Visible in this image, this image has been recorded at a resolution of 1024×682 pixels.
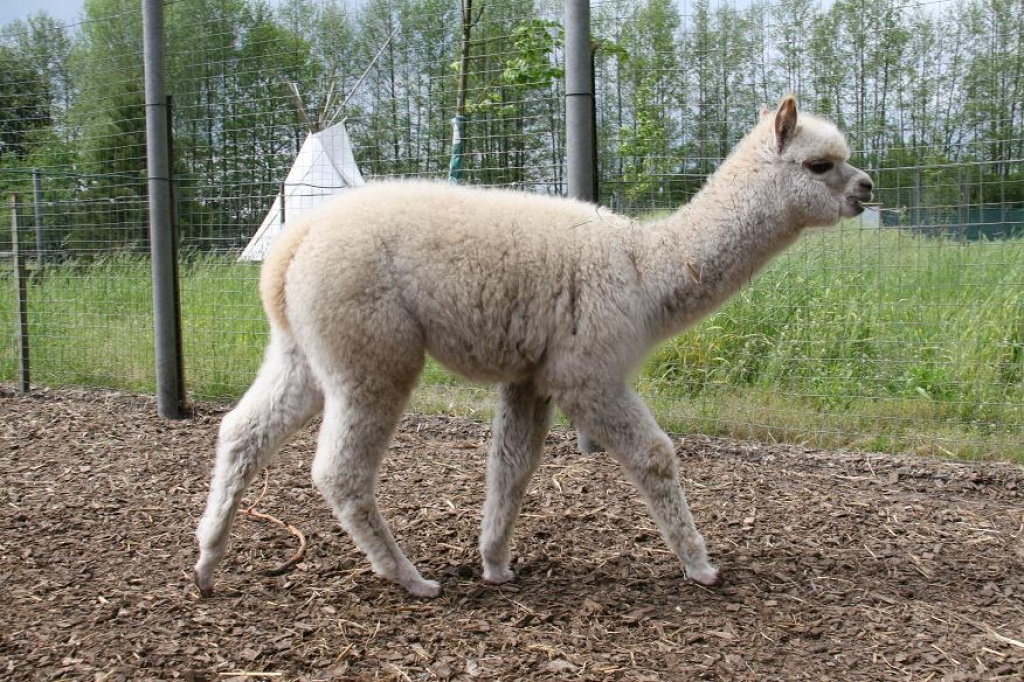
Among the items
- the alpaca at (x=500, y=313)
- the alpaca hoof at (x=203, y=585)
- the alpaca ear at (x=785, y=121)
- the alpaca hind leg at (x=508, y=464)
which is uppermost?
the alpaca ear at (x=785, y=121)

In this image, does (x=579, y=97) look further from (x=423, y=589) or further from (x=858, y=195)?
(x=423, y=589)

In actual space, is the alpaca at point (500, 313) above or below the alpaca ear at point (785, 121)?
below

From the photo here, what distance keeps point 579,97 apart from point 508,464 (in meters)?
2.79

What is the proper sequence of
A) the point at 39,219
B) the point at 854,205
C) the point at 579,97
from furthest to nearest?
1. the point at 39,219
2. the point at 579,97
3. the point at 854,205

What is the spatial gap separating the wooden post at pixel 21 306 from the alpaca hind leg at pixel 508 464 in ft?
21.1

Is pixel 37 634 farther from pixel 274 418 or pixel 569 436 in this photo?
pixel 569 436

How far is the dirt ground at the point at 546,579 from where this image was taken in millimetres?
3496

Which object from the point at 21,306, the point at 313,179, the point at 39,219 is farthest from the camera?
the point at 39,219

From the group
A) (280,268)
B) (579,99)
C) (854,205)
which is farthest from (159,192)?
(854,205)

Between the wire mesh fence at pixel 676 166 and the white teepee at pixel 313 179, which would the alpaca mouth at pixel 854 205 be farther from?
the white teepee at pixel 313 179

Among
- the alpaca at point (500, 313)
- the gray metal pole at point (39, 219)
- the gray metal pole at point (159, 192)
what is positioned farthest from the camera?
the gray metal pole at point (39, 219)

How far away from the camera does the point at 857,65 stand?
6781 mm

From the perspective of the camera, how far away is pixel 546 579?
4344 mm

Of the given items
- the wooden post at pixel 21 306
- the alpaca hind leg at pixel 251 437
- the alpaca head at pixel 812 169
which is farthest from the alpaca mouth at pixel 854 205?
the wooden post at pixel 21 306
